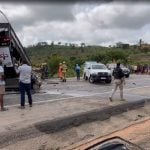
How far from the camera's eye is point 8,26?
20141 millimetres

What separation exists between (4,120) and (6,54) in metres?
6.42

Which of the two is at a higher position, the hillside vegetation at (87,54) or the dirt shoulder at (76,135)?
the hillside vegetation at (87,54)

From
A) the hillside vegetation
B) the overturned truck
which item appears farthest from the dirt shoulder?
the hillside vegetation

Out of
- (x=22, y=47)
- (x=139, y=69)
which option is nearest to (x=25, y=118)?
(x=22, y=47)

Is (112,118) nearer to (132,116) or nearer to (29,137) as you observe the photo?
(132,116)

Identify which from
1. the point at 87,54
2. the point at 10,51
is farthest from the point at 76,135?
the point at 87,54

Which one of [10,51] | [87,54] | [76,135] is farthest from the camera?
[87,54]

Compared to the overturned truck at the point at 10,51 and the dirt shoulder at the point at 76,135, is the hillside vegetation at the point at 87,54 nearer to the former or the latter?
the overturned truck at the point at 10,51

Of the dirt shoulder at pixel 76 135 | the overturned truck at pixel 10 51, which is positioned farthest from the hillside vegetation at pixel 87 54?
the dirt shoulder at pixel 76 135

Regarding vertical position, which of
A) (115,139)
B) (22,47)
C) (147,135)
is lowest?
(147,135)

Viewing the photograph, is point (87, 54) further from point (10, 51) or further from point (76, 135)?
point (76, 135)

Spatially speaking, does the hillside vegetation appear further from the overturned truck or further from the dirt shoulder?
the dirt shoulder

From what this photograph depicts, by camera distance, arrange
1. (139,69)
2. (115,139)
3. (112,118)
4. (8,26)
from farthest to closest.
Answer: (139,69) → (8,26) → (112,118) → (115,139)

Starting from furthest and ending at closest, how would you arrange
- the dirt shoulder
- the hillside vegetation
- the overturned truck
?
the hillside vegetation
the overturned truck
the dirt shoulder
